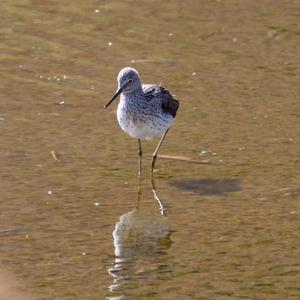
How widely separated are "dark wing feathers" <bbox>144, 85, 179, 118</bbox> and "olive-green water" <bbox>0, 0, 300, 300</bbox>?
416mm

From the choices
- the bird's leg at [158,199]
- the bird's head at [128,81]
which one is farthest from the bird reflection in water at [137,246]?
the bird's head at [128,81]

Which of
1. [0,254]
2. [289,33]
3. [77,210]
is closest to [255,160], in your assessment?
[77,210]

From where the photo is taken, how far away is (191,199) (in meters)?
12.0

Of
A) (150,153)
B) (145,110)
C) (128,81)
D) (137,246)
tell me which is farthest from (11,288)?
(128,81)

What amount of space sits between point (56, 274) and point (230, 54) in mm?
7441

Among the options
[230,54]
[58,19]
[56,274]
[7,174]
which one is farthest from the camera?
[58,19]

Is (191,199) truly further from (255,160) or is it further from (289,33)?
(289,33)

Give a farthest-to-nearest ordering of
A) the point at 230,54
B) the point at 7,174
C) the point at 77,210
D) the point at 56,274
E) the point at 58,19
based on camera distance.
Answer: the point at 58,19 → the point at 230,54 → the point at 7,174 → the point at 77,210 → the point at 56,274

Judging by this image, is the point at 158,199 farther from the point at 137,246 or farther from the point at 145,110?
the point at 145,110

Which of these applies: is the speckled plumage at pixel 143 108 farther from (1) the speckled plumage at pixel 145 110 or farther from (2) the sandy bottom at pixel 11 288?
(2) the sandy bottom at pixel 11 288

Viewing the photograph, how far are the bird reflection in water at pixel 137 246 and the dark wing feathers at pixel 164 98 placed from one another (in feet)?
5.06

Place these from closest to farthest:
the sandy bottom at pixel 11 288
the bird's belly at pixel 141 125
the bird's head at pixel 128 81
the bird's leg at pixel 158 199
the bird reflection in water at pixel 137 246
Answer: the sandy bottom at pixel 11 288 < the bird reflection in water at pixel 137 246 < the bird's leg at pixel 158 199 < the bird's belly at pixel 141 125 < the bird's head at pixel 128 81

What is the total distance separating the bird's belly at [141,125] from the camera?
13031 mm

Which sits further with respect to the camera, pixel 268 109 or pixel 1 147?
pixel 268 109
